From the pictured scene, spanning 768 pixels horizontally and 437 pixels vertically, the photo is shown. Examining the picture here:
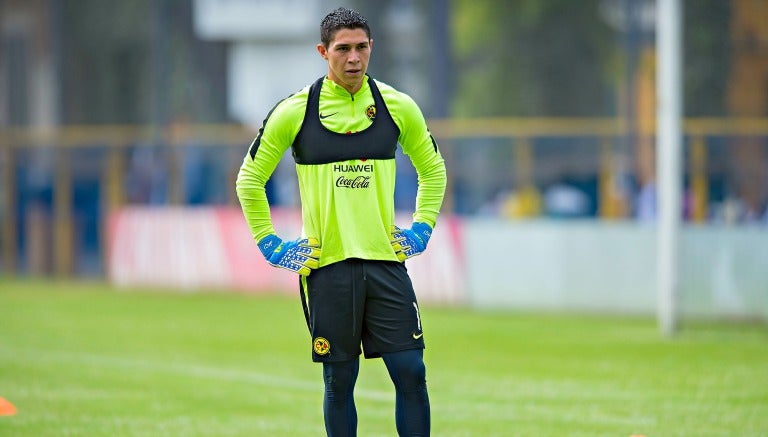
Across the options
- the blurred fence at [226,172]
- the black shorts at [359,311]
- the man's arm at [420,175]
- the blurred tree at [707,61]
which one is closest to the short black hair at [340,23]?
the man's arm at [420,175]

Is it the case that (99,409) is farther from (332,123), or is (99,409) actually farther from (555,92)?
(555,92)

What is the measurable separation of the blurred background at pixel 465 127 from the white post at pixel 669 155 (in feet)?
3.47

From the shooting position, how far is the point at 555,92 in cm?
2466

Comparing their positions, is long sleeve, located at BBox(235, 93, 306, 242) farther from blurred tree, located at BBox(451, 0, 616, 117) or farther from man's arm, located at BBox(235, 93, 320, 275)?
blurred tree, located at BBox(451, 0, 616, 117)

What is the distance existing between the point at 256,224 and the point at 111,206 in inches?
780

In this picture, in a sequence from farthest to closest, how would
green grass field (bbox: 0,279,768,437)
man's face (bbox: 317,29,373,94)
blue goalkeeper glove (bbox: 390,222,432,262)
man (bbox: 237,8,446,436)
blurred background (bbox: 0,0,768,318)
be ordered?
blurred background (bbox: 0,0,768,318) → green grass field (bbox: 0,279,768,437) → blue goalkeeper glove (bbox: 390,222,432,262) → man (bbox: 237,8,446,436) → man's face (bbox: 317,29,373,94)

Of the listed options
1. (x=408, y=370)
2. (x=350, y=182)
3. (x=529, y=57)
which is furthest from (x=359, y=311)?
(x=529, y=57)

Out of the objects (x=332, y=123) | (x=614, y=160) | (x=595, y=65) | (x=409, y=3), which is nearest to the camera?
(x=332, y=123)

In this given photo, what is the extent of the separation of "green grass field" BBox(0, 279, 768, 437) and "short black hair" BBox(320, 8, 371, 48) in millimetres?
3420

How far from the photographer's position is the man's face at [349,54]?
7551 millimetres

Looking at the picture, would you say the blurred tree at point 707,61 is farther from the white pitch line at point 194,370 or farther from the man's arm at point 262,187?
the man's arm at point 262,187

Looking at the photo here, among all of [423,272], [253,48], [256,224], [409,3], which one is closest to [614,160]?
[423,272]

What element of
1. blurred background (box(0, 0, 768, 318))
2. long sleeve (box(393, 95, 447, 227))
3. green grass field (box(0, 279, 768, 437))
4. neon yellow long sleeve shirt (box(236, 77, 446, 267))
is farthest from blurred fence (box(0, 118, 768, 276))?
neon yellow long sleeve shirt (box(236, 77, 446, 267))

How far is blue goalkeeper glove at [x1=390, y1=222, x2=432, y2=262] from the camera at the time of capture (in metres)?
7.80
